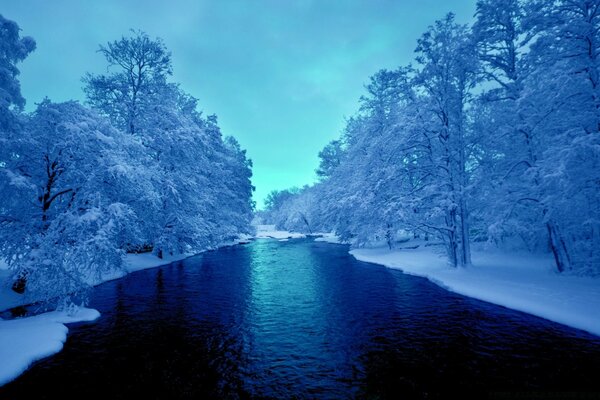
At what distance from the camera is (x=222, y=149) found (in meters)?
40.3

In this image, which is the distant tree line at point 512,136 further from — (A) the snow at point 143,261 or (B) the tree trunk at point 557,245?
(A) the snow at point 143,261

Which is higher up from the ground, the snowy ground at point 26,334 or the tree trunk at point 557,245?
the tree trunk at point 557,245

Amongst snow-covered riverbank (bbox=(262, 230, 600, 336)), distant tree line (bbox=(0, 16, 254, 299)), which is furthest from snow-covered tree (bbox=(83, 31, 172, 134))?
snow-covered riverbank (bbox=(262, 230, 600, 336))

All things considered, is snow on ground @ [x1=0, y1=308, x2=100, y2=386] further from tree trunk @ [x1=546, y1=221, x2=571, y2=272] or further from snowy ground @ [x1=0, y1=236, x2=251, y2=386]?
tree trunk @ [x1=546, y1=221, x2=571, y2=272]

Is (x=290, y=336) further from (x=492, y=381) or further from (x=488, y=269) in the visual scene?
(x=488, y=269)

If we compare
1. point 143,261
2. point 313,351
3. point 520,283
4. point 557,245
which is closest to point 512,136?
point 557,245

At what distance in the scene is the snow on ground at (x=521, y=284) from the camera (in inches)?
415

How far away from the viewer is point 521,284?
14.1m

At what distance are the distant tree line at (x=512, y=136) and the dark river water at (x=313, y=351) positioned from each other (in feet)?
17.6

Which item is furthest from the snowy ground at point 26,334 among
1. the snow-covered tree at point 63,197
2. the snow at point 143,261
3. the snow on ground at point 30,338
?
the snow at point 143,261

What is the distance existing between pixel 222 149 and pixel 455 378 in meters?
37.7

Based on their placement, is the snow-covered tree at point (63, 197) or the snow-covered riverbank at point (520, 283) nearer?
the snow-covered riverbank at point (520, 283)

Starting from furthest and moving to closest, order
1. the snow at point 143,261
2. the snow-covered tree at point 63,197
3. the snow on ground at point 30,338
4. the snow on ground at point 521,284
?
the snow at point 143,261 < the snow-covered tree at point 63,197 < the snow on ground at point 521,284 < the snow on ground at point 30,338

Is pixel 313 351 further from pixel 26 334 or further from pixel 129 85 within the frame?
pixel 129 85
